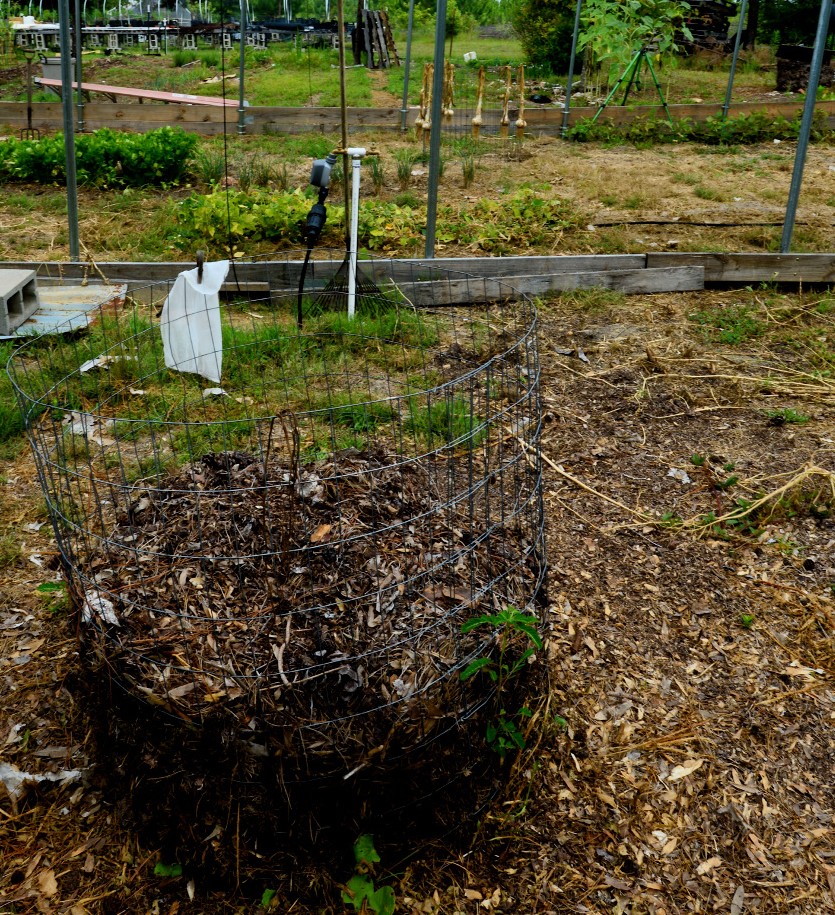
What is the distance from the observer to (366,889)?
217 cm

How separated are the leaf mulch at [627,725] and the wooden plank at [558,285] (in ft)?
4.86

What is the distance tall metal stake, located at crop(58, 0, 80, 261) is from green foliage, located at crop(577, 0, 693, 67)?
6808mm

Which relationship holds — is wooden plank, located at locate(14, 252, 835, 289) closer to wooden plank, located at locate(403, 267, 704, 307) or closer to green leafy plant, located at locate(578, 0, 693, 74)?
wooden plank, located at locate(403, 267, 704, 307)

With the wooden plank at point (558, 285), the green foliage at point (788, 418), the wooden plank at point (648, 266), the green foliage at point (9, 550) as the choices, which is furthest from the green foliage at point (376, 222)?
the green foliage at point (9, 550)

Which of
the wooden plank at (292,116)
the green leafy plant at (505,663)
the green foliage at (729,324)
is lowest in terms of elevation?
the green leafy plant at (505,663)

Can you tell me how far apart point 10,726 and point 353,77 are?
13.4 m

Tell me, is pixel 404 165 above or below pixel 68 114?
below

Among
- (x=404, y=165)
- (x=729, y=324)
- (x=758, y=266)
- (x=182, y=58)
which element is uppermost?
(x=182, y=58)

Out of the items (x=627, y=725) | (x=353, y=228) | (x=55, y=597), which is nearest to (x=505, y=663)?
(x=627, y=725)

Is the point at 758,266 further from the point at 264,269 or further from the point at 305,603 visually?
the point at 305,603

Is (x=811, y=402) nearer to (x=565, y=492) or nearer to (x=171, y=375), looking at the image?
(x=565, y=492)

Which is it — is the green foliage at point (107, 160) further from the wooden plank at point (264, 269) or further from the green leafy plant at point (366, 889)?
the green leafy plant at point (366, 889)

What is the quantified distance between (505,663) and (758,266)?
14.4 ft

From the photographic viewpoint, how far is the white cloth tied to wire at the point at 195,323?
13.2ft
